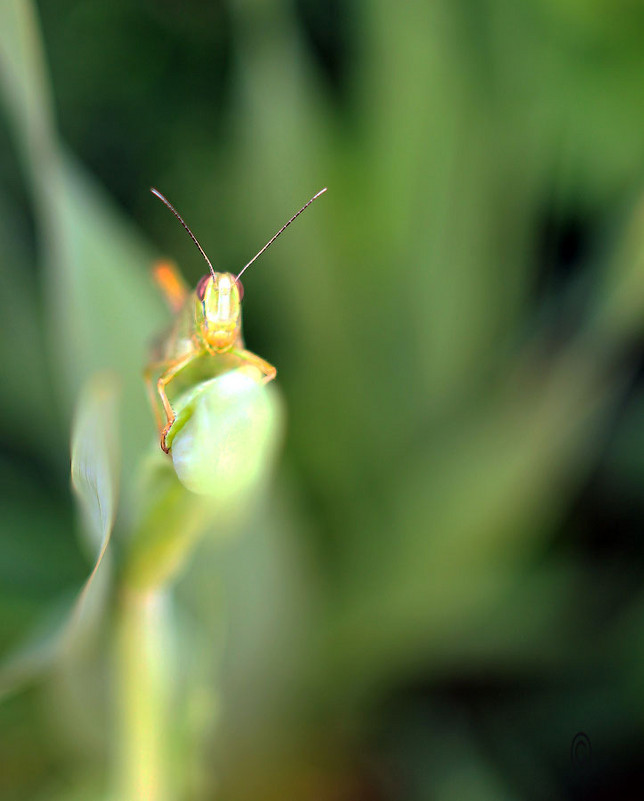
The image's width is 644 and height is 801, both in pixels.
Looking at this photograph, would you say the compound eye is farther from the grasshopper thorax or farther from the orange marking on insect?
the orange marking on insect

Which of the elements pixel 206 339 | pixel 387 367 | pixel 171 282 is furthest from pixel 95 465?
pixel 387 367

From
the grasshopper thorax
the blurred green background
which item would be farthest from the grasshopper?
the blurred green background

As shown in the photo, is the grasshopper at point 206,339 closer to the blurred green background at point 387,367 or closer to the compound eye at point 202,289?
the compound eye at point 202,289

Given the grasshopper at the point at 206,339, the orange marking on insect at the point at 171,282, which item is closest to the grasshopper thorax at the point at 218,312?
the grasshopper at the point at 206,339

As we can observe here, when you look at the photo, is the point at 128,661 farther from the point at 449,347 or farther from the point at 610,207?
the point at 610,207

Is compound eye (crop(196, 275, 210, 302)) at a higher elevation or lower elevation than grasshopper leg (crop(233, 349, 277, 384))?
higher

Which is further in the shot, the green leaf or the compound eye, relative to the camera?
the compound eye

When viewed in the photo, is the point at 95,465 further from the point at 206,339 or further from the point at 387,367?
the point at 387,367
